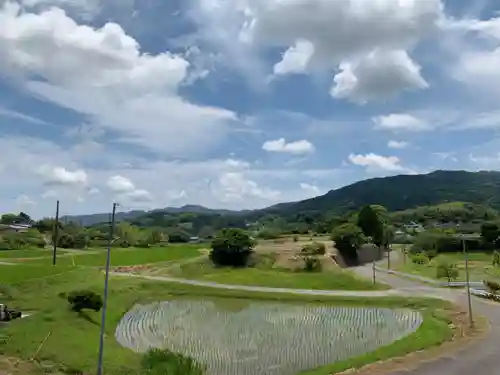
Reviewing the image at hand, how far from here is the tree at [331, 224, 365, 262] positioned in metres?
80.6

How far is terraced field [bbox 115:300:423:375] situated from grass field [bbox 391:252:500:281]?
2842cm

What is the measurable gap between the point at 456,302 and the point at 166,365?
31.5 m

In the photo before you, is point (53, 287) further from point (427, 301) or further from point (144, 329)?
point (427, 301)

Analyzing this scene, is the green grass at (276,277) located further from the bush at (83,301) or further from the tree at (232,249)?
the bush at (83,301)

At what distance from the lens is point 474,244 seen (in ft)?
334

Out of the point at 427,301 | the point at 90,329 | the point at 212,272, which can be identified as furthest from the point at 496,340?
the point at 212,272

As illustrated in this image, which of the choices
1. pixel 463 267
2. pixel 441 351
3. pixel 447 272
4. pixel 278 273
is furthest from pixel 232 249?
pixel 441 351

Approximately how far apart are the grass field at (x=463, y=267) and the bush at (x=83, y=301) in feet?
138

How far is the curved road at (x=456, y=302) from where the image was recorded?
24.1 m

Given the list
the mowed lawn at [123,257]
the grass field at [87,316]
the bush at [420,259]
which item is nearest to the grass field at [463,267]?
the bush at [420,259]

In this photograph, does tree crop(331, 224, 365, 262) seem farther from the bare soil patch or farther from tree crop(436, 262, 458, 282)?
the bare soil patch

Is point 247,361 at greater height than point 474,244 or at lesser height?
lesser

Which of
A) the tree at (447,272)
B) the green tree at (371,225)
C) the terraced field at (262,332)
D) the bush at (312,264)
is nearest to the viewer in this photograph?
the terraced field at (262,332)

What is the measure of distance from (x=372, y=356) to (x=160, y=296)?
2890cm
